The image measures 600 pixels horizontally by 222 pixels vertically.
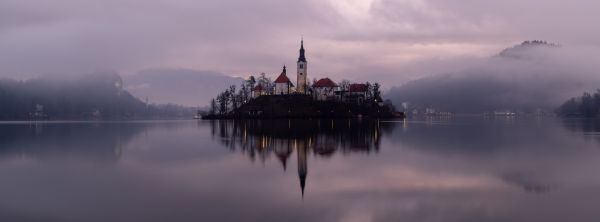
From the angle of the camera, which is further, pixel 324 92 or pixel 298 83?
pixel 298 83

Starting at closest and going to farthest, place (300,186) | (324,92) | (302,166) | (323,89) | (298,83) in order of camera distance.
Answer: (300,186) → (302,166) → (324,92) → (323,89) → (298,83)

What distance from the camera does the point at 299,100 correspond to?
134 metres

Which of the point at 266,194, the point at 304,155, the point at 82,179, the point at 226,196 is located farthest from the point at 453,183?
the point at 82,179

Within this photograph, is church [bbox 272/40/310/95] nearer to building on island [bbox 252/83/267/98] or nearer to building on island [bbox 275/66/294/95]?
building on island [bbox 275/66/294/95]

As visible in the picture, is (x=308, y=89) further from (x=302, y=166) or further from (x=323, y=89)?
(x=302, y=166)

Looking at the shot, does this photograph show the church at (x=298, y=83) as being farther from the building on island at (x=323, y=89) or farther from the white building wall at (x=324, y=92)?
the white building wall at (x=324, y=92)

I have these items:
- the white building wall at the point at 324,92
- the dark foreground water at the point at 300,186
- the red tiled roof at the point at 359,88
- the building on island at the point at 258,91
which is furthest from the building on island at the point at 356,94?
the dark foreground water at the point at 300,186

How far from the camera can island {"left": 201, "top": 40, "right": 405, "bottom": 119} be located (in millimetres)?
128625

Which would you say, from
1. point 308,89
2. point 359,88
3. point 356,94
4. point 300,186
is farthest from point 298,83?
point 300,186

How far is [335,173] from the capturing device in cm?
2578

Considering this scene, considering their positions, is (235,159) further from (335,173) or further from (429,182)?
(429,182)

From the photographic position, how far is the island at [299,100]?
422 ft

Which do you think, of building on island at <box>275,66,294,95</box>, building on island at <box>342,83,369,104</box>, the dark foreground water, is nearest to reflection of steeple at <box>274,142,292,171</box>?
the dark foreground water

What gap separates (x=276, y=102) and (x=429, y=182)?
111077 mm
